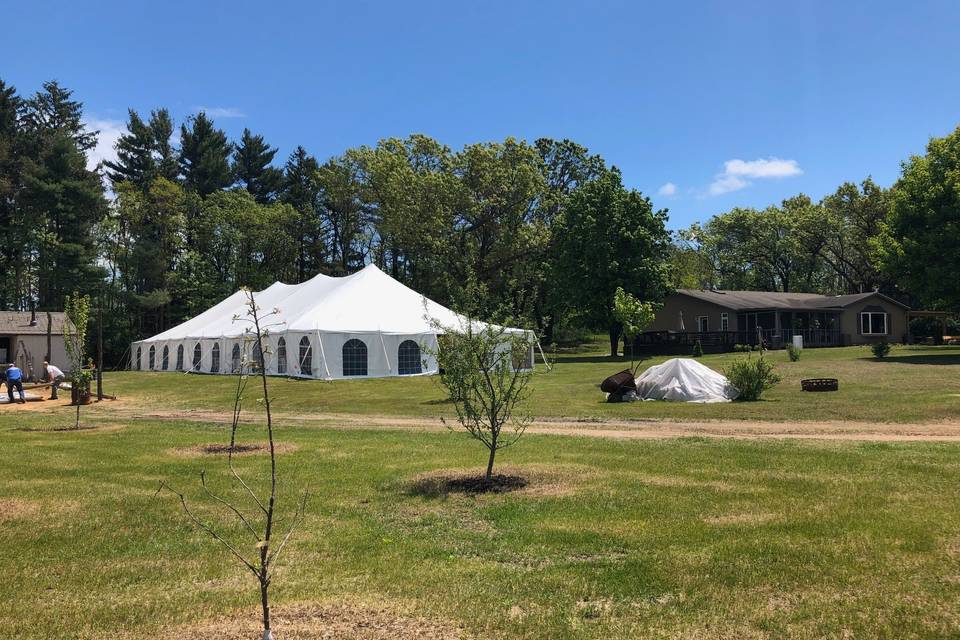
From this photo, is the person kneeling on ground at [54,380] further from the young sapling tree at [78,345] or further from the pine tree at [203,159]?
the pine tree at [203,159]

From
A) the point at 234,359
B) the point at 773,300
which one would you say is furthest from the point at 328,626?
the point at 773,300

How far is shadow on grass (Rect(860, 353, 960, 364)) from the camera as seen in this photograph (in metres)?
27.6

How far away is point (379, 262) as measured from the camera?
63469 mm

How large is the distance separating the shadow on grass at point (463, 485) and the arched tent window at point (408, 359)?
22.1 m

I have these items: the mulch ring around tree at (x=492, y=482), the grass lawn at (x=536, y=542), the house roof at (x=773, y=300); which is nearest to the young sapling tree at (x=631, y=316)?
the house roof at (x=773, y=300)

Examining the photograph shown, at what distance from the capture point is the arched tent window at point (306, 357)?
97.0 feet

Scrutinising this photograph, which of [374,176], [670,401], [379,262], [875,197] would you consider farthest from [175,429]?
[875,197]

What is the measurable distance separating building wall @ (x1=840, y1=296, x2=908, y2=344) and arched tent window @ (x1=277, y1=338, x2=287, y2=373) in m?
35.2

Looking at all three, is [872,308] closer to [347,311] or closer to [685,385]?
[685,385]

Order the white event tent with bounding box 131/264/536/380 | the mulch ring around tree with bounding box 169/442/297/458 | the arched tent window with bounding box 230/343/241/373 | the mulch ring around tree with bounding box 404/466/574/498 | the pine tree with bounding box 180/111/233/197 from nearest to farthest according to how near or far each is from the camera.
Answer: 1. the mulch ring around tree with bounding box 404/466/574/498
2. the mulch ring around tree with bounding box 169/442/297/458
3. the white event tent with bounding box 131/264/536/380
4. the arched tent window with bounding box 230/343/241/373
5. the pine tree with bounding box 180/111/233/197

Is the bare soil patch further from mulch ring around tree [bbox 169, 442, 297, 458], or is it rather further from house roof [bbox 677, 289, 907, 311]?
house roof [bbox 677, 289, 907, 311]

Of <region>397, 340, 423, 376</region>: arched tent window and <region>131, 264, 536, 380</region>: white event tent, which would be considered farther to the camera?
<region>397, 340, 423, 376</region>: arched tent window

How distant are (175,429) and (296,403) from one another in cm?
683

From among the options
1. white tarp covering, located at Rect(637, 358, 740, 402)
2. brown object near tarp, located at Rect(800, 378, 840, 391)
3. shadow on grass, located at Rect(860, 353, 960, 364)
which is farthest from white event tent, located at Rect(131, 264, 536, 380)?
shadow on grass, located at Rect(860, 353, 960, 364)
